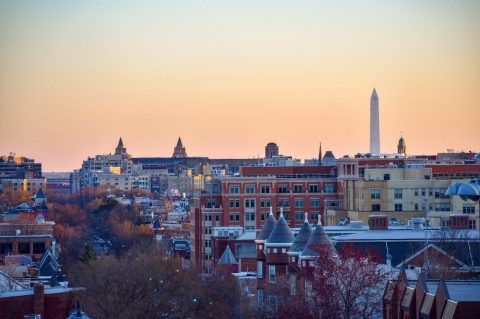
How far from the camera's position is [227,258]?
A: 113188mm

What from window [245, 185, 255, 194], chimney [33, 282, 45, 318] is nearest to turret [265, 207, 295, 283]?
chimney [33, 282, 45, 318]

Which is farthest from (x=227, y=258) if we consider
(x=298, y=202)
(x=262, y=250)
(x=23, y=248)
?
(x=23, y=248)

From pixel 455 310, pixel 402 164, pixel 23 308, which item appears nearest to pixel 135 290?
pixel 23 308

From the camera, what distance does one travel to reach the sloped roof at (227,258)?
112m

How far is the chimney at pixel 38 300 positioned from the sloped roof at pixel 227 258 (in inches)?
1589

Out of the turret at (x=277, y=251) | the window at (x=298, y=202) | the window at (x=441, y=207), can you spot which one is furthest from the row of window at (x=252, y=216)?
the turret at (x=277, y=251)

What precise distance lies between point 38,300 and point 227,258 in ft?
137

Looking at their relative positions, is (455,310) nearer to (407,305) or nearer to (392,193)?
(407,305)

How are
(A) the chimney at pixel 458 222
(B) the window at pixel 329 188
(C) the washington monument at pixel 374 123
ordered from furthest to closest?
(C) the washington monument at pixel 374 123, (B) the window at pixel 329 188, (A) the chimney at pixel 458 222

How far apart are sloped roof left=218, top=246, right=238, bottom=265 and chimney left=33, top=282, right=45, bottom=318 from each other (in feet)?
132

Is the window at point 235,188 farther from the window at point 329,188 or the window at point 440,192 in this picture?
the window at point 440,192

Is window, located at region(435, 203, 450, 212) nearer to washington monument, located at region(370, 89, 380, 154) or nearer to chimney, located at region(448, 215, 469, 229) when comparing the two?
chimney, located at region(448, 215, 469, 229)

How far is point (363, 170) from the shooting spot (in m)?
142

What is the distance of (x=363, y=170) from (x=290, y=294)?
56.2m
